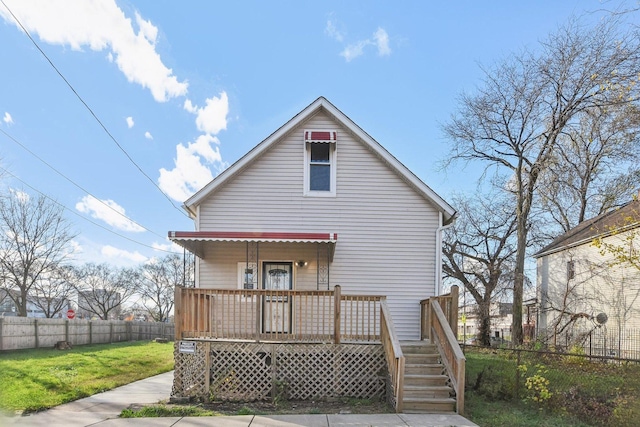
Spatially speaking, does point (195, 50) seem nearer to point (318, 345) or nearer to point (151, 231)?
point (318, 345)

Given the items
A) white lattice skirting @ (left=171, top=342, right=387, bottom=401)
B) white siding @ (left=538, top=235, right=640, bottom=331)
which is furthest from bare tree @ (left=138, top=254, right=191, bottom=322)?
white lattice skirting @ (left=171, top=342, right=387, bottom=401)

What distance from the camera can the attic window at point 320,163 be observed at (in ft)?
34.1

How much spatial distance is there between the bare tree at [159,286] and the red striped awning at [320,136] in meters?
37.7

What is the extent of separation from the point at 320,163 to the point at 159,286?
39.7m

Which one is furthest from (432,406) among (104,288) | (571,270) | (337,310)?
(104,288)

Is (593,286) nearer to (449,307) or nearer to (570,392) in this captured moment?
(570,392)

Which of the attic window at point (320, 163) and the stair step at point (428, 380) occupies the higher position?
the attic window at point (320, 163)

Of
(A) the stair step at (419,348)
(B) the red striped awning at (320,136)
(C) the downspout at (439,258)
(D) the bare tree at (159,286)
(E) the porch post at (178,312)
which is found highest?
(B) the red striped awning at (320,136)

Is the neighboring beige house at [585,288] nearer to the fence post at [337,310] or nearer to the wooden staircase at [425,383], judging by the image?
the wooden staircase at [425,383]

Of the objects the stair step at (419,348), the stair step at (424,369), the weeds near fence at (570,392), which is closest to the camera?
the weeds near fence at (570,392)

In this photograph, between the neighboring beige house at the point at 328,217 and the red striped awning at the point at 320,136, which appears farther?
the red striped awning at the point at 320,136

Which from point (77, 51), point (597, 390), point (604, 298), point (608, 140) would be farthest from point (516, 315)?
point (77, 51)

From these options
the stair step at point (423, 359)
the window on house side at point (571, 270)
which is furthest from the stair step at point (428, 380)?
the window on house side at point (571, 270)

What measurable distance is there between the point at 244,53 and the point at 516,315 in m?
17.3
